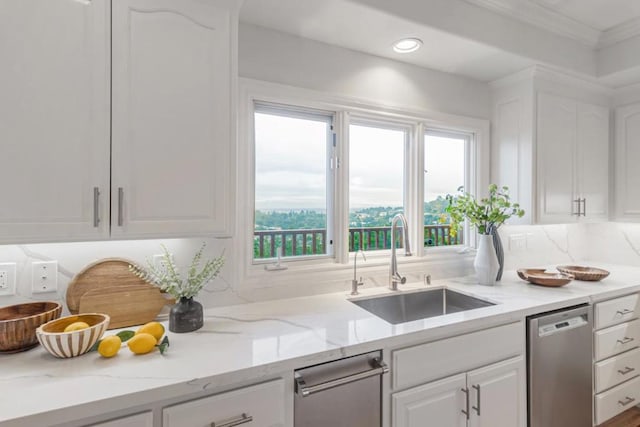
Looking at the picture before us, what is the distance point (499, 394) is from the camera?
1.54 m

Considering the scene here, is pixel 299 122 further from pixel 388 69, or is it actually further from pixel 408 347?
pixel 408 347

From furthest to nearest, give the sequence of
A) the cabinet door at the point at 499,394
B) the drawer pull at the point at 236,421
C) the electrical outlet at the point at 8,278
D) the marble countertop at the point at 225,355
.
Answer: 1. the cabinet door at the point at 499,394
2. the electrical outlet at the point at 8,278
3. the drawer pull at the point at 236,421
4. the marble countertop at the point at 225,355

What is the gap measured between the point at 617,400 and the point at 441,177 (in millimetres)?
1760

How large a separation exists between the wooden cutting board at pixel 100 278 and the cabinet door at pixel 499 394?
5.06 feet

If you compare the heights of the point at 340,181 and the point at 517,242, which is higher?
the point at 340,181

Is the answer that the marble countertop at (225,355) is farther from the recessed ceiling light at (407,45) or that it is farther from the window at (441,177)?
the recessed ceiling light at (407,45)

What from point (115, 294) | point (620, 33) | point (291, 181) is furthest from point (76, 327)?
point (620, 33)

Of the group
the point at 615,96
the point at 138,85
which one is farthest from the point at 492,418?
the point at 615,96

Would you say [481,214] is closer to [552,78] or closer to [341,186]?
[341,186]

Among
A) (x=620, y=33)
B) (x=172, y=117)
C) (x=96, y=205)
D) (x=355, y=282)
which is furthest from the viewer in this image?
(x=620, y=33)

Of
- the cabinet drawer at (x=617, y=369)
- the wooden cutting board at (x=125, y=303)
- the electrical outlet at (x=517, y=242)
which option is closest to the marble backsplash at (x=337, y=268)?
the electrical outlet at (x=517, y=242)

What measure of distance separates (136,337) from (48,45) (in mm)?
1009

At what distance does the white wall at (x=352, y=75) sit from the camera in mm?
1728

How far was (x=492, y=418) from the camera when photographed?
152cm
